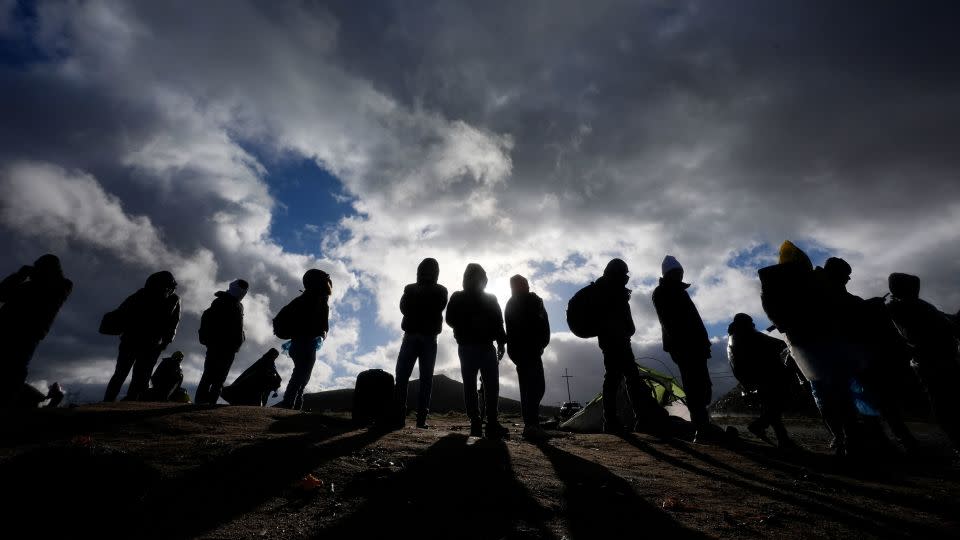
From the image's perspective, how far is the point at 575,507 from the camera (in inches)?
114

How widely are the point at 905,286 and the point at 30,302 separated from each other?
36.4 feet

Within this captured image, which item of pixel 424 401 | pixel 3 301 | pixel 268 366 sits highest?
pixel 3 301

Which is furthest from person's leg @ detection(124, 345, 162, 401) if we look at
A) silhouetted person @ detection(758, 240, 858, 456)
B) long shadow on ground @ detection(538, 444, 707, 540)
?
silhouetted person @ detection(758, 240, 858, 456)

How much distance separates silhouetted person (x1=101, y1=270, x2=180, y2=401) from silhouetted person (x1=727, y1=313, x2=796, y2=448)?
33.3 ft

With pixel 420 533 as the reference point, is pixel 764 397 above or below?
above

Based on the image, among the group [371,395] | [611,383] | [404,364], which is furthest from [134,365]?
[611,383]

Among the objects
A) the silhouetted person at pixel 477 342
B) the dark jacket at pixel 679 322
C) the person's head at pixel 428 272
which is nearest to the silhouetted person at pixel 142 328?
the person's head at pixel 428 272

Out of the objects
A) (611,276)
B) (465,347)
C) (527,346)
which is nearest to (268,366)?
(465,347)

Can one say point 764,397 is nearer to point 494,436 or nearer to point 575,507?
point 494,436

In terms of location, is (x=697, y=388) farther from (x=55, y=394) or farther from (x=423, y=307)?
(x=55, y=394)

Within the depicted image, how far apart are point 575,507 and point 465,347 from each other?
3.12 meters

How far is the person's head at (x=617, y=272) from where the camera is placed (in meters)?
6.66

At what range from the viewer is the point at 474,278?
630 cm

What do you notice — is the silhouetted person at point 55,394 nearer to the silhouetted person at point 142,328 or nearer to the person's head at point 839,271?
the silhouetted person at point 142,328
